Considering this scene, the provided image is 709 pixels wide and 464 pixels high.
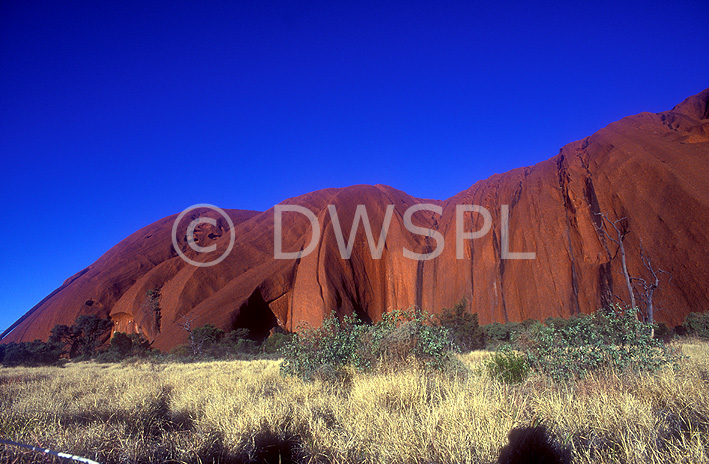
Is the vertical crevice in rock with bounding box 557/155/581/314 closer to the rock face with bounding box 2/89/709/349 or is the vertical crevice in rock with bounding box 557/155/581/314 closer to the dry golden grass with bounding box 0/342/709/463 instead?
the rock face with bounding box 2/89/709/349

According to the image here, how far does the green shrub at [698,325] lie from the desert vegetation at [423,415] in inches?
637

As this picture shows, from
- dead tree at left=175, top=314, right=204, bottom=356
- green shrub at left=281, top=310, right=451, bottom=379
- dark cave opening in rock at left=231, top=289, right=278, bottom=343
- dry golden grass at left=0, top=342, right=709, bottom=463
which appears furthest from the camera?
dark cave opening in rock at left=231, top=289, right=278, bottom=343

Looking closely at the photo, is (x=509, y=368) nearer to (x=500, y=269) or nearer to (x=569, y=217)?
(x=500, y=269)

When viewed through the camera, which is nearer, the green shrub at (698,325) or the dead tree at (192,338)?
the green shrub at (698,325)

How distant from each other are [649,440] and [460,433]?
5.00 feet

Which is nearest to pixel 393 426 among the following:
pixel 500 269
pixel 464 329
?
pixel 464 329

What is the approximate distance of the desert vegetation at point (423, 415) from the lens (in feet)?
10.5

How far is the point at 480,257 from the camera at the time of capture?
39812 mm

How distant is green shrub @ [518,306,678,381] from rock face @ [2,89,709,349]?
1824 cm

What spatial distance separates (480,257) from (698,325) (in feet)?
70.1

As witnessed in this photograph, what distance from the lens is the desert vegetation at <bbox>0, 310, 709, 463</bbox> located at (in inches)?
126

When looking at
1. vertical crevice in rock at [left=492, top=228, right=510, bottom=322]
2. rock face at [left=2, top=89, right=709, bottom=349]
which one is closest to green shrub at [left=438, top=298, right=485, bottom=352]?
vertical crevice in rock at [left=492, top=228, right=510, bottom=322]

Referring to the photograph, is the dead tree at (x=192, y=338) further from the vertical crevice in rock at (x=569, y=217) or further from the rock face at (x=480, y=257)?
the vertical crevice in rock at (x=569, y=217)
